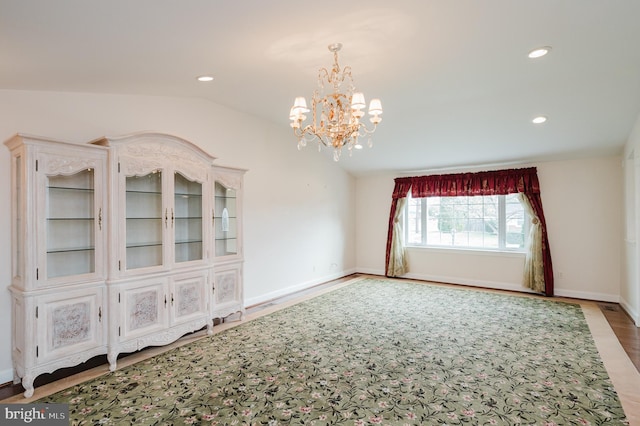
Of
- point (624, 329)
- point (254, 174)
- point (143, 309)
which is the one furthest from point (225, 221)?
point (624, 329)

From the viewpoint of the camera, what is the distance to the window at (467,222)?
6363 millimetres

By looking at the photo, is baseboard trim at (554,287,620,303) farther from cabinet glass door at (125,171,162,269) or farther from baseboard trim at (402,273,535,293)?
cabinet glass door at (125,171,162,269)

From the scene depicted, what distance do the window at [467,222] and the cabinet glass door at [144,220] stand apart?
5267 millimetres

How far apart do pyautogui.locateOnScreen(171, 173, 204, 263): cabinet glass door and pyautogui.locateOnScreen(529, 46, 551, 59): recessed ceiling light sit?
349 centimetres

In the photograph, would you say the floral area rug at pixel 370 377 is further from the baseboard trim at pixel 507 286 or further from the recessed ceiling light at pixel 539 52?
the recessed ceiling light at pixel 539 52

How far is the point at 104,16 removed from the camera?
6.71 ft

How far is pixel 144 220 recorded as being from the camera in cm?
358

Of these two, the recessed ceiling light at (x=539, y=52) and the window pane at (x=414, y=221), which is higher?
the recessed ceiling light at (x=539, y=52)

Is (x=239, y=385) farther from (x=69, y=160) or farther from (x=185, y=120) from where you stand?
(x=185, y=120)

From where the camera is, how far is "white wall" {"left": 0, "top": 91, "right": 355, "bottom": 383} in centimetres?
305

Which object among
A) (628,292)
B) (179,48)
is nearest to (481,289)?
(628,292)

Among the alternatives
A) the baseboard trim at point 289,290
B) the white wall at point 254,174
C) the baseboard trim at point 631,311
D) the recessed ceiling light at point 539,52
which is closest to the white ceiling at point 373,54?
the recessed ceiling light at point 539,52

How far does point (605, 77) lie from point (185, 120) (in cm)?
463

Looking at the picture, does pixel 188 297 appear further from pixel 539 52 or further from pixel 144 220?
pixel 539 52
